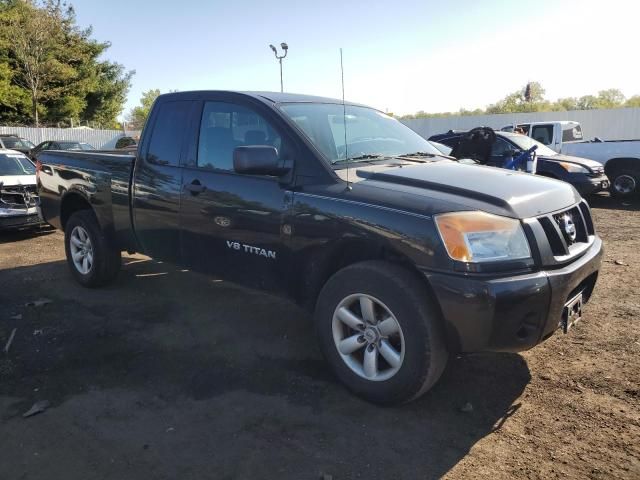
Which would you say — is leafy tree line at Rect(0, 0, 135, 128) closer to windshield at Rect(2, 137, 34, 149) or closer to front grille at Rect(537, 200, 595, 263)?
windshield at Rect(2, 137, 34, 149)

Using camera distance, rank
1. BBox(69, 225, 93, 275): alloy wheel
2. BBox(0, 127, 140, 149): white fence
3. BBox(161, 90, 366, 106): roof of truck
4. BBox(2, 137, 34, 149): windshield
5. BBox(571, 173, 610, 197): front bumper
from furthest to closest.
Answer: BBox(0, 127, 140, 149): white fence, BBox(2, 137, 34, 149): windshield, BBox(571, 173, 610, 197): front bumper, BBox(69, 225, 93, 275): alloy wheel, BBox(161, 90, 366, 106): roof of truck

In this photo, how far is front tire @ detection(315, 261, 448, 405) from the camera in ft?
9.57

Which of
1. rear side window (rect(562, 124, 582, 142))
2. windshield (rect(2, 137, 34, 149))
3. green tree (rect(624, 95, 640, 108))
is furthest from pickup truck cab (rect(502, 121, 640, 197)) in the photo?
green tree (rect(624, 95, 640, 108))

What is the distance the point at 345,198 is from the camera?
3244mm

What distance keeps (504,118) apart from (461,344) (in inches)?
1011

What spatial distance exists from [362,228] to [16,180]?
7278 millimetres

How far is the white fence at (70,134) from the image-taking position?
2772cm

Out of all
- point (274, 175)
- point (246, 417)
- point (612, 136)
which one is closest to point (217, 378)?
point (246, 417)

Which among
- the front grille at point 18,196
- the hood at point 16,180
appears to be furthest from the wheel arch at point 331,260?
the hood at point 16,180

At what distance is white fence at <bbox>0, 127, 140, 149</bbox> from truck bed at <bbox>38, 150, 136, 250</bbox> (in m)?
24.7

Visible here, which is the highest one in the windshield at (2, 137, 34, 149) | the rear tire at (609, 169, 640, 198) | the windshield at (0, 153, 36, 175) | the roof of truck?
the windshield at (2, 137, 34, 149)

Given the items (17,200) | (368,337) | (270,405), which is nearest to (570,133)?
(17,200)

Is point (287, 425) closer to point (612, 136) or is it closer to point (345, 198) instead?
point (345, 198)

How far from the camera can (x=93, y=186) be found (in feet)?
17.0
